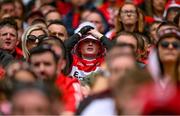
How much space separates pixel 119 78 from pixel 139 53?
131 inches

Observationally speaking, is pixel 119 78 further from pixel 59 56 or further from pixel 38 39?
pixel 38 39

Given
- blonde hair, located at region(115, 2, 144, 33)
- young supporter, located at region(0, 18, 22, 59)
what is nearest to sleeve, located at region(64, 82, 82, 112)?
young supporter, located at region(0, 18, 22, 59)

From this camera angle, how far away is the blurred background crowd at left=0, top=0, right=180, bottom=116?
693 cm

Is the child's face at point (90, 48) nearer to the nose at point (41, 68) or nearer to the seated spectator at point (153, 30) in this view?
the seated spectator at point (153, 30)

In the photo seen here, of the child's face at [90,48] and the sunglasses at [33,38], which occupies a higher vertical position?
the sunglasses at [33,38]

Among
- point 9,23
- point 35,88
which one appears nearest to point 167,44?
point 35,88

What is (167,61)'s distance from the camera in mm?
8742

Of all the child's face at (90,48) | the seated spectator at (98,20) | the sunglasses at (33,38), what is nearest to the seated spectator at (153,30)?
the seated spectator at (98,20)

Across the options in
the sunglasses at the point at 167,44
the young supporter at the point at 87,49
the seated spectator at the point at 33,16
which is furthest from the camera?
the seated spectator at the point at 33,16

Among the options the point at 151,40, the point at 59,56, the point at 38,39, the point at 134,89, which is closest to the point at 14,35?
the point at 38,39

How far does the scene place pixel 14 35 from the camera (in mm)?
11820

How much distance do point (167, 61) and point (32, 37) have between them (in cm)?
303

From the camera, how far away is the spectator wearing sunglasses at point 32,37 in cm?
1109

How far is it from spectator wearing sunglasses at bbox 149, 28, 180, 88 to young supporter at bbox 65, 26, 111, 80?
1697 mm
